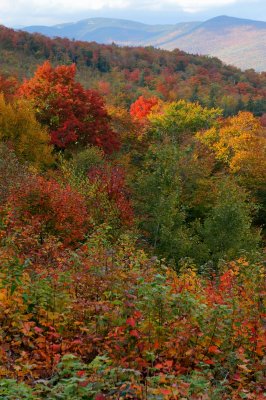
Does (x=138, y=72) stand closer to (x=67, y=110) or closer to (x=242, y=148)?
(x=242, y=148)

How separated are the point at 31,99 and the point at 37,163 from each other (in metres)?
8.51

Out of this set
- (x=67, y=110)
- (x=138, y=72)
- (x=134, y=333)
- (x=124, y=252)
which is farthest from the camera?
(x=138, y=72)

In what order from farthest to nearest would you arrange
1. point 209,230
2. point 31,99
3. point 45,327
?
point 31,99
point 209,230
point 45,327

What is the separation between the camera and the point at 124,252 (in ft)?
55.3

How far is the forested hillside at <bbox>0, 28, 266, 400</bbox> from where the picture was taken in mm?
7930

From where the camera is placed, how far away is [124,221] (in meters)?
26.0

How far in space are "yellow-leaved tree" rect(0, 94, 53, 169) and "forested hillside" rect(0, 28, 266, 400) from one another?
0.11 meters

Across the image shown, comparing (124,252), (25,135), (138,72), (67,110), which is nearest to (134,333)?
(124,252)

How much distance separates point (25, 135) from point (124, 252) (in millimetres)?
19851

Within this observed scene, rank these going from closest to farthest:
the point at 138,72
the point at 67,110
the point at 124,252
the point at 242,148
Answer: the point at 124,252 < the point at 67,110 < the point at 242,148 < the point at 138,72

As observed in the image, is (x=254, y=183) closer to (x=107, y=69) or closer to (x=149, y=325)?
(x=149, y=325)

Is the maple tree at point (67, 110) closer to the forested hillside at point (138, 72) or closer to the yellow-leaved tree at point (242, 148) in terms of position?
the yellow-leaved tree at point (242, 148)

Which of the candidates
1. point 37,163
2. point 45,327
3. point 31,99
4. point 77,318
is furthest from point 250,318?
point 31,99

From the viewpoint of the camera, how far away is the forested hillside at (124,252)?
793cm
